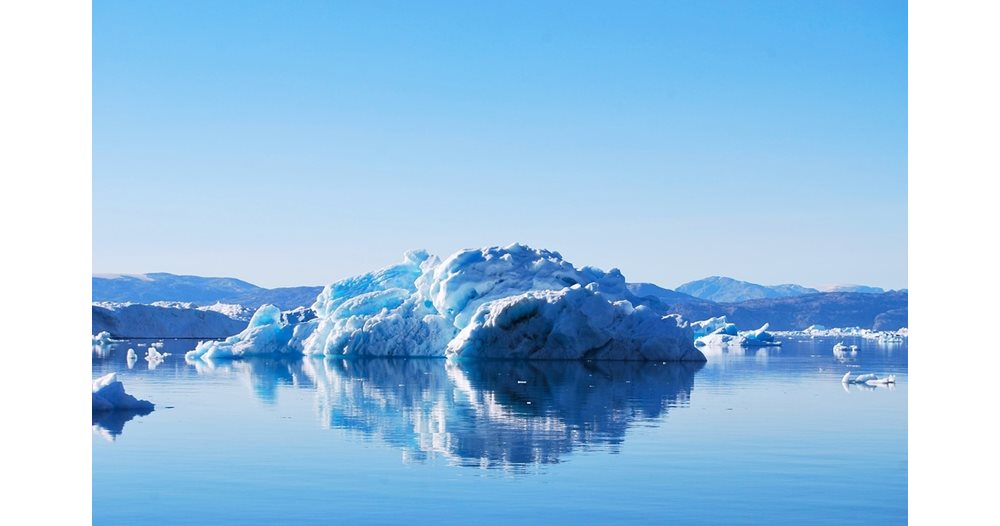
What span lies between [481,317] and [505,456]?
23509 millimetres

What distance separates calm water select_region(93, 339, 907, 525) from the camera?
330 inches

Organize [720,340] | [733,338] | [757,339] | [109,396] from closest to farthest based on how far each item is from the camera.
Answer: [109,396]
[757,339]
[733,338]
[720,340]

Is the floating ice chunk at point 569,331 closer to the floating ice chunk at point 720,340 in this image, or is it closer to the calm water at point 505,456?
the calm water at point 505,456

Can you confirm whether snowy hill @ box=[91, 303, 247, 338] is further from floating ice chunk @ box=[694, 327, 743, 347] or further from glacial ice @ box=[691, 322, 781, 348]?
floating ice chunk @ box=[694, 327, 743, 347]

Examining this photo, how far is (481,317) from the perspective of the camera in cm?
3456

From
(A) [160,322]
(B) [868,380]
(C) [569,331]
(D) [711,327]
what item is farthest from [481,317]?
(A) [160,322]

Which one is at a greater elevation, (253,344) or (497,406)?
(497,406)

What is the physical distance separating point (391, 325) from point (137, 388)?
1553 cm

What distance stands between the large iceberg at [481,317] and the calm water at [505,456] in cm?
1221

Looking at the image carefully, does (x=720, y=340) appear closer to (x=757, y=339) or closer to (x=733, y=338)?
(x=733, y=338)

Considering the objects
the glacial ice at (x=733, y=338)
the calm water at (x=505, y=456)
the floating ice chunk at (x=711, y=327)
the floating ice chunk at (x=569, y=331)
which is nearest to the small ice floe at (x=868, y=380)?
the calm water at (x=505, y=456)

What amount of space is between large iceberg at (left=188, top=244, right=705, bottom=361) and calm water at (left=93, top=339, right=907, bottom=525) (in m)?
12.2

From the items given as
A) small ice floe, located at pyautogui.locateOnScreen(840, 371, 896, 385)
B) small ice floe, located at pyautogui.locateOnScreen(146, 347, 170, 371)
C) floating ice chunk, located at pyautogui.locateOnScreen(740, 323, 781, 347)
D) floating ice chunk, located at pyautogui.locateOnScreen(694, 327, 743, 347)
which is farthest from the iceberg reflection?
floating ice chunk, located at pyautogui.locateOnScreen(694, 327, 743, 347)
